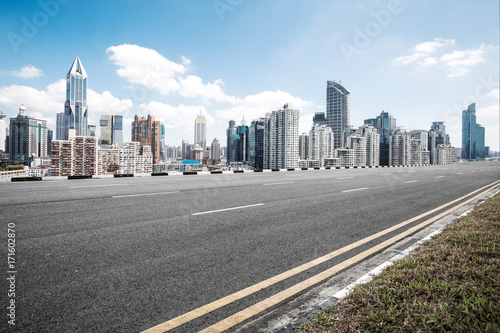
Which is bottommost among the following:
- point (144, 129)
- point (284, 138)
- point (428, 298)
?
point (428, 298)

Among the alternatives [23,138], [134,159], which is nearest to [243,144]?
[23,138]

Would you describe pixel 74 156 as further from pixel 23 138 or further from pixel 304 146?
pixel 304 146

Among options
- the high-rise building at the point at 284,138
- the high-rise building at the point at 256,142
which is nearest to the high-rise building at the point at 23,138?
the high-rise building at the point at 284,138

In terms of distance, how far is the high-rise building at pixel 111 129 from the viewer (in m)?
102

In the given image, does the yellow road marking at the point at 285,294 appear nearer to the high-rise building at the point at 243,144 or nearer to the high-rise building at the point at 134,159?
the high-rise building at the point at 134,159

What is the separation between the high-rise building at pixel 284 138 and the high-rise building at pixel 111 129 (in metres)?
55.2

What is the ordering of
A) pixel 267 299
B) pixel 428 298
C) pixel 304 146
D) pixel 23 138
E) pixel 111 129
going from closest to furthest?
pixel 428 298, pixel 267 299, pixel 23 138, pixel 111 129, pixel 304 146

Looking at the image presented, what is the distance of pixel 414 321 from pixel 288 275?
1.41 meters

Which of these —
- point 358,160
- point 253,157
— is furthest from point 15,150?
point 358,160

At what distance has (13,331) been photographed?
211 centimetres

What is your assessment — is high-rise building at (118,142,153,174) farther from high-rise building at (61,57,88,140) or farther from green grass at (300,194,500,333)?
high-rise building at (61,57,88,140)

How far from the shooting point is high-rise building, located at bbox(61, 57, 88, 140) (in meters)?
139

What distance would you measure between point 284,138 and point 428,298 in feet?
290

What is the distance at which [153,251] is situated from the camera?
3.83 meters
